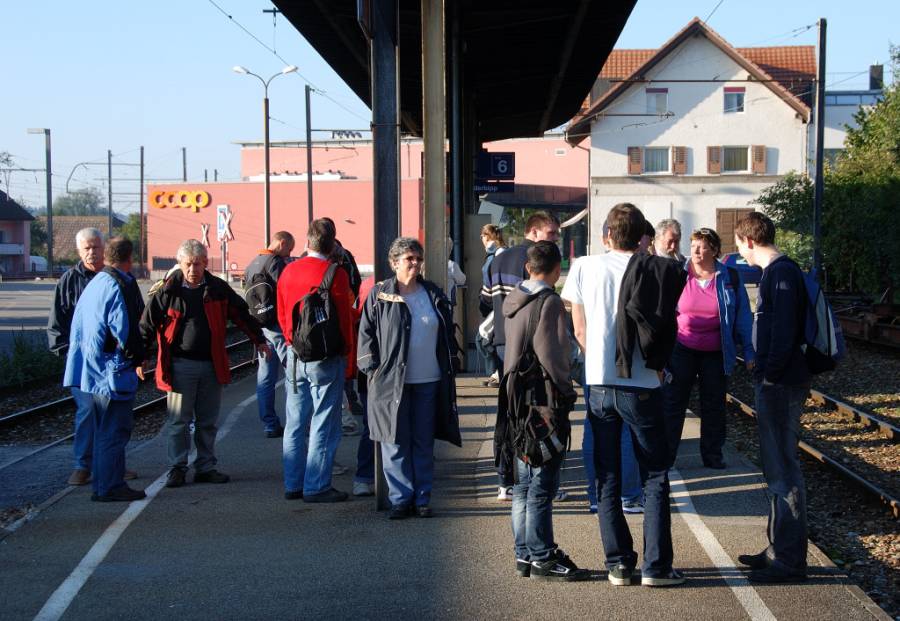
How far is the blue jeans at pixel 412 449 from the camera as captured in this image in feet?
22.1

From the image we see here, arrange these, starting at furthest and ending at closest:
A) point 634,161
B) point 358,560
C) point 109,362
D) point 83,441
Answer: point 634,161, point 83,441, point 109,362, point 358,560

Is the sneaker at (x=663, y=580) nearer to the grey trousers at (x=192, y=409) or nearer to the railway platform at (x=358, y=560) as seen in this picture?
the railway platform at (x=358, y=560)

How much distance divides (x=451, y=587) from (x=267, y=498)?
237 centimetres

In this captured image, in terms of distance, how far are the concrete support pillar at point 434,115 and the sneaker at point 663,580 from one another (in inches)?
116

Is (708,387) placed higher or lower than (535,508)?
higher

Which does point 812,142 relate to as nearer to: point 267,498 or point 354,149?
point 354,149

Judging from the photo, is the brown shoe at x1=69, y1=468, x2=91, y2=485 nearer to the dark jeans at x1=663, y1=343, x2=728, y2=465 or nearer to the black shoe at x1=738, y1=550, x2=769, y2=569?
the dark jeans at x1=663, y1=343, x2=728, y2=465

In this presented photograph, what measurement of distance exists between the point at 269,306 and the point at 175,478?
2.09 m

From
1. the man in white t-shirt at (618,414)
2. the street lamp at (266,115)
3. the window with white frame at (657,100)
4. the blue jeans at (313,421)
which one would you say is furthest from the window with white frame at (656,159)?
the man in white t-shirt at (618,414)

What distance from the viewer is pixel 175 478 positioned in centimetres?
779

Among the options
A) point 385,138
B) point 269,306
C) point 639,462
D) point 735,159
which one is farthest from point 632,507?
point 735,159

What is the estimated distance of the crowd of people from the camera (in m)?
5.41

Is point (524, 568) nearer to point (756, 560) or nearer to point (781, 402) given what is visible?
point (756, 560)

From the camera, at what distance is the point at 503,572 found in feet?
18.8
